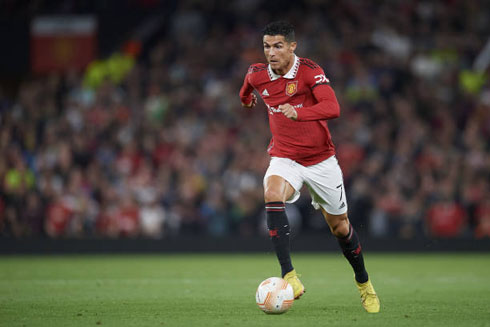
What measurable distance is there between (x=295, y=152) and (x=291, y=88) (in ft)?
1.93

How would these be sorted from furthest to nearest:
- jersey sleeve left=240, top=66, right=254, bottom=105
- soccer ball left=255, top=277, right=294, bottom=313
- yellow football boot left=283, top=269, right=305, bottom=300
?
jersey sleeve left=240, top=66, right=254, bottom=105 < yellow football boot left=283, top=269, right=305, bottom=300 < soccer ball left=255, top=277, right=294, bottom=313

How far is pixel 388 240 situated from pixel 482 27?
7.04 m

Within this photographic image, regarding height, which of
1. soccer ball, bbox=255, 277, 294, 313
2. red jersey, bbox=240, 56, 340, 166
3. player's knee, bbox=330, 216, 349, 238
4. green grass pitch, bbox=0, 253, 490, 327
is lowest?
green grass pitch, bbox=0, 253, 490, 327

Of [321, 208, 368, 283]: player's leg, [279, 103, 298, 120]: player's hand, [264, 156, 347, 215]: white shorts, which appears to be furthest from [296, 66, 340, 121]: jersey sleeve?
[321, 208, 368, 283]: player's leg

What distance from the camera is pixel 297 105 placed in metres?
7.38

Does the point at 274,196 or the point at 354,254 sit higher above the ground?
the point at 274,196

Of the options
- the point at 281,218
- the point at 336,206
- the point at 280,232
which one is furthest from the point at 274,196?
the point at 336,206

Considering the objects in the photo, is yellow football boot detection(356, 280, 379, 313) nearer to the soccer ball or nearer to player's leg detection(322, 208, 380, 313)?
player's leg detection(322, 208, 380, 313)

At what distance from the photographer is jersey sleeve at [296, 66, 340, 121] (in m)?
6.88

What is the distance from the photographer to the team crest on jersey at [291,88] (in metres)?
7.35

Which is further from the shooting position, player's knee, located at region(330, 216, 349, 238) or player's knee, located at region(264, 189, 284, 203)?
player's knee, located at region(330, 216, 349, 238)

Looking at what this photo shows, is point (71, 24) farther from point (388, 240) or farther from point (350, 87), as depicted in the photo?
point (388, 240)

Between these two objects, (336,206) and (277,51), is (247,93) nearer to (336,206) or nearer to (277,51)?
(277,51)

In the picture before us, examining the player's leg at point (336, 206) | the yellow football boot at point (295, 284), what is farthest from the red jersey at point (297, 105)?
the yellow football boot at point (295, 284)
